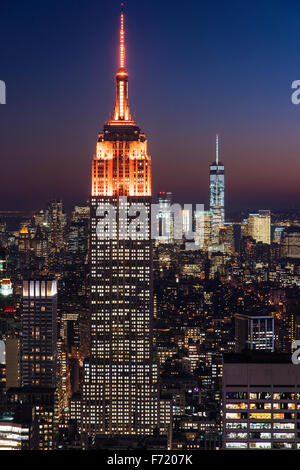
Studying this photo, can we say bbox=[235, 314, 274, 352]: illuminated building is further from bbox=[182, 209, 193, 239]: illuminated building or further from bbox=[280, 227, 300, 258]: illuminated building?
bbox=[182, 209, 193, 239]: illuminated building

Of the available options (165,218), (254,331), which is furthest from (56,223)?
(254,331)

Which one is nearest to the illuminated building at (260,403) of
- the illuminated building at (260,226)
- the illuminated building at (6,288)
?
the illuminated building at (260,226)

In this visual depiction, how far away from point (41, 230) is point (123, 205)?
1.67 metres

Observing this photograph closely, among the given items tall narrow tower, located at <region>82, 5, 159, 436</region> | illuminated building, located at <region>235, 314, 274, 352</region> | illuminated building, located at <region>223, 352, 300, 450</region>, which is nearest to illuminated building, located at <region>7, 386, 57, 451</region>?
tall narrow tower, located at <region>82, 5, 159, 436</region>

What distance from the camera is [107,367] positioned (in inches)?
601

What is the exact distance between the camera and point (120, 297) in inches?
596

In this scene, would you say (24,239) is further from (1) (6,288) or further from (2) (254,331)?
(2) (254,331)

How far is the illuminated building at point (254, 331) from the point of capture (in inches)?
550

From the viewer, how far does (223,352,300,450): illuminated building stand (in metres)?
5.63

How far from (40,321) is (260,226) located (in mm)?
4519

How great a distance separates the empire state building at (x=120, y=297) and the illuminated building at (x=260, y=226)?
1.81 meters

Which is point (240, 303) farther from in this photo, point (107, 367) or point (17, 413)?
point (17, 413)

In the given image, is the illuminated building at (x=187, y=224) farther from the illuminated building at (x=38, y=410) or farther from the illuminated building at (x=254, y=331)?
the illuminated building at (x=38, y=410)
